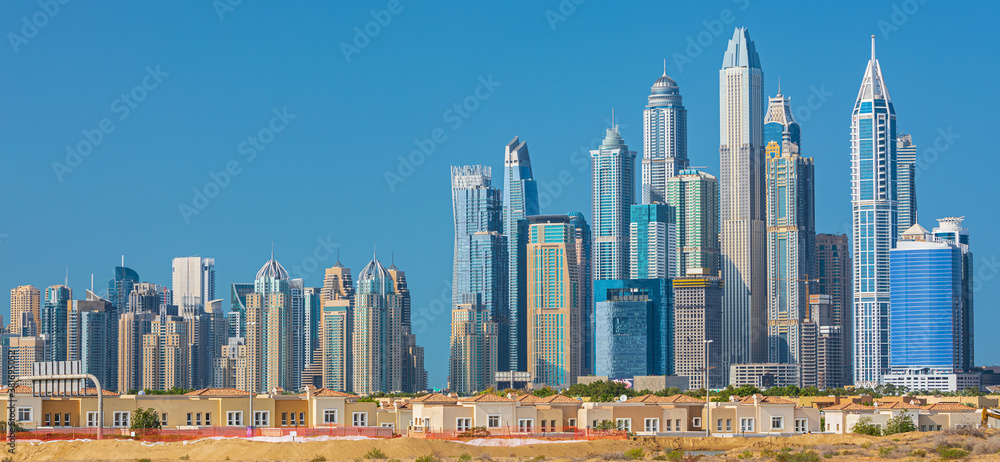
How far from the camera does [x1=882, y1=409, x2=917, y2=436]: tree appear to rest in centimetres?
11131

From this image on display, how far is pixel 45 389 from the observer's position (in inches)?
2881

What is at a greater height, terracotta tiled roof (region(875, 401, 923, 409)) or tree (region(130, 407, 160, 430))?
tree (region(130, 407, 160, 430))

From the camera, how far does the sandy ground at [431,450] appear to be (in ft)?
253

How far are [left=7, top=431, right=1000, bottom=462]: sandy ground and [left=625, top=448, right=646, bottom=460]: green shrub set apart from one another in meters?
0.41

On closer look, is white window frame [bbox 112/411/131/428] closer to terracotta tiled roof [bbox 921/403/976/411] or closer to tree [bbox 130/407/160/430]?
tree [bbox 130/407/160/430]

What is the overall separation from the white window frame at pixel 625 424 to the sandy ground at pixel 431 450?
6.35 metres

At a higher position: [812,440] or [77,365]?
[77,365]

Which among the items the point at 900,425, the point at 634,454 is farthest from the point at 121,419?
the point at 900,425

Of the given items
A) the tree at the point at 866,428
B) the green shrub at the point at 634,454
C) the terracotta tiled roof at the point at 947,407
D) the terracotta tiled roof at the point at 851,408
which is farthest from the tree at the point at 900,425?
the green shrub at the point at 634,454

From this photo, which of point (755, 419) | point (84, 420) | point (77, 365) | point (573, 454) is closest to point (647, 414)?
point (755, 419)

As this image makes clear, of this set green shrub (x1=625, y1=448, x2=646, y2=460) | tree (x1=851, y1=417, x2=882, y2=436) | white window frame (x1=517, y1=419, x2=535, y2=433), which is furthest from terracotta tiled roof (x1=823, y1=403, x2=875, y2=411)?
green shrub (x1=625, y1=448, x2=646, y2=460)

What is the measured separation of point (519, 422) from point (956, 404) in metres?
Answer: 44.4

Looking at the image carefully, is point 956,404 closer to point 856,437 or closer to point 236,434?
point 856,437

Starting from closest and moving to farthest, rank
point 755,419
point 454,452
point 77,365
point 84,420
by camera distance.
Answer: point 77,365
point 454,452
point 84,420
point 755,419
